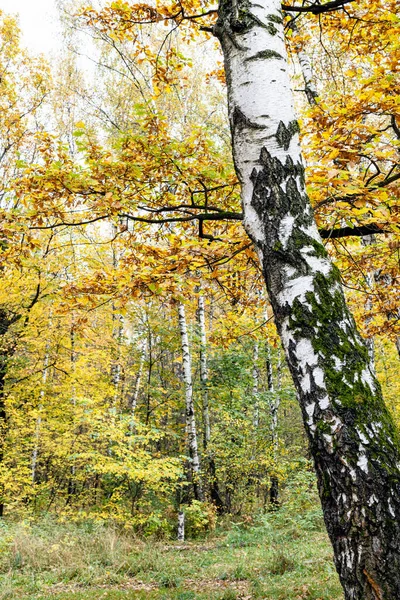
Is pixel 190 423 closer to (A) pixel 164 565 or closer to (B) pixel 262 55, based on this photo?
(A) pixel 164 565

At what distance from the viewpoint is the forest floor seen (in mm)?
4836

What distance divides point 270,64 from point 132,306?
10.3 m

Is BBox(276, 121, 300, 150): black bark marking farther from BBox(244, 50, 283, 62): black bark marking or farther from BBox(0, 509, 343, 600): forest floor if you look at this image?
BBox(0, 509, 343, 600): forest floor

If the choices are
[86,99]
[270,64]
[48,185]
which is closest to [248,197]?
[270,64]

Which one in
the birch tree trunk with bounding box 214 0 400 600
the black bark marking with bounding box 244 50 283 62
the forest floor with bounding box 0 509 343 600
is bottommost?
the forest floor with bounding box 0 509 343 600

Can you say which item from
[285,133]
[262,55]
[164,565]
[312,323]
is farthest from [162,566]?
[262,55]

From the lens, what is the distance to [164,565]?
6145 mm

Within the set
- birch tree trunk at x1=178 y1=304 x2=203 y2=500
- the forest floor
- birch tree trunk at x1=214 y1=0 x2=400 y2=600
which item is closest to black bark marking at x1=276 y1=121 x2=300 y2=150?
birch tree trunk at x1=214 y1=0 x2=400 y2=600

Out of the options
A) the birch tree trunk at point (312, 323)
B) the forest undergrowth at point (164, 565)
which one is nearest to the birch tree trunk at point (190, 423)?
the forest undergrowth at point (164, 565)

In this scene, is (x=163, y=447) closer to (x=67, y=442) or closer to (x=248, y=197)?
(x=67, y=442)

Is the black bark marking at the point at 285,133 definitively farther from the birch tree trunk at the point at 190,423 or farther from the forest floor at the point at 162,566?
the birch tree trunk at the point at 190,423

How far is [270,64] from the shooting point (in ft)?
6.05

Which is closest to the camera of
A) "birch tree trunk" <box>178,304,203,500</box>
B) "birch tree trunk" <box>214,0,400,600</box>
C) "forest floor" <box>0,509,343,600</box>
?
"birch tree trunk" <box>214,0,400,600</box>

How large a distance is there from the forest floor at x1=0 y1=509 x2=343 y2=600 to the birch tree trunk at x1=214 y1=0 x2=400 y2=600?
13.1 ft
